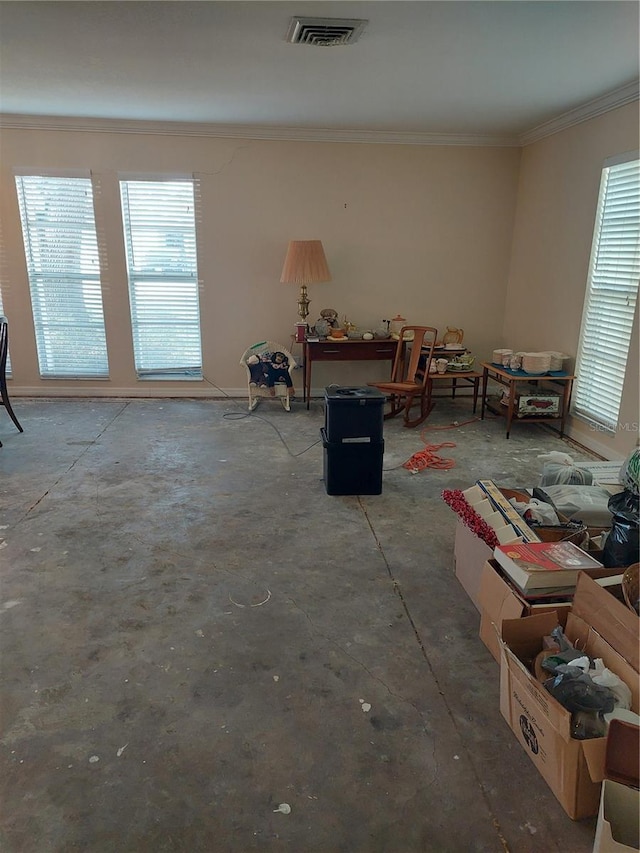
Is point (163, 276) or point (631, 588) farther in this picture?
point (163, 276)

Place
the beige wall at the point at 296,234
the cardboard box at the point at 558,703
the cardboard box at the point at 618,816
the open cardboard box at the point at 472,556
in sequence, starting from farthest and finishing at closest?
the beige wall at the point at 296,234, the open cardboard box at the point at 472,556, the cardboard box at the point at 558,703, the cardboard box at the point at 618,816

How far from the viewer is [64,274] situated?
5543 millimetres

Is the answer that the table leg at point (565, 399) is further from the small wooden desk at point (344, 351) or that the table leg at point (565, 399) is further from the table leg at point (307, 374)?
the table leg at point (307, 374)

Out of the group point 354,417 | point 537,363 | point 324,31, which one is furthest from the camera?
point 537,363

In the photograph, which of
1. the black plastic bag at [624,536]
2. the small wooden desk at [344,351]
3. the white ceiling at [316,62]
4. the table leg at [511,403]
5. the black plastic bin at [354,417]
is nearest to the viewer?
the black plastic bag at [624,536]

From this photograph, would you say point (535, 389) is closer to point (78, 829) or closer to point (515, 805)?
point (515, 805)

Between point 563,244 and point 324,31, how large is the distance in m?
2.93

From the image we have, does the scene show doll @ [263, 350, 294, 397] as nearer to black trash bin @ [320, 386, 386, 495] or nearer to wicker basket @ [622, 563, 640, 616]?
black trash bin @ [320, 386, 386, 495]

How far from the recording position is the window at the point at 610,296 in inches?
154

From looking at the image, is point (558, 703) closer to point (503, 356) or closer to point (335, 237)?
point (503, 356)

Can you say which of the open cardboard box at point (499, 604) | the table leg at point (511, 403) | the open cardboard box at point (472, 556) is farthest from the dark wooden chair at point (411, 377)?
the open cardboard box at point (499, 604)

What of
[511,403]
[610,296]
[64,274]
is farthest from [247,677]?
[64,274]

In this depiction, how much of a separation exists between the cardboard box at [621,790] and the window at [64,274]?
5.61 m

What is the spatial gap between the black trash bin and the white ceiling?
79.4 inches
